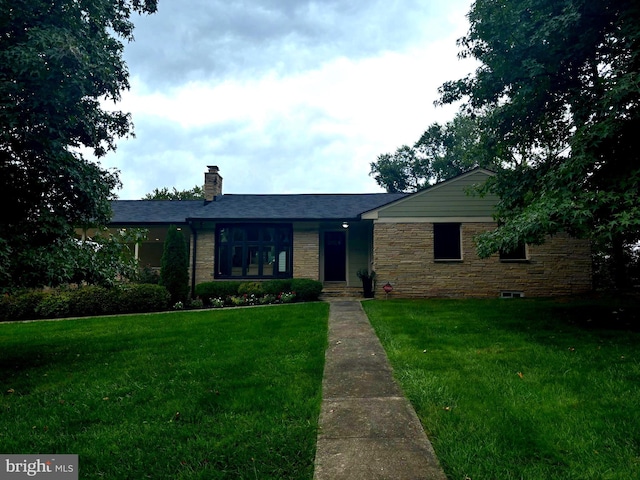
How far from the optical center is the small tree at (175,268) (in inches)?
530

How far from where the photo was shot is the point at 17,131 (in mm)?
4652

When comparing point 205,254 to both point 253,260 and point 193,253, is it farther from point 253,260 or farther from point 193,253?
point 253,260

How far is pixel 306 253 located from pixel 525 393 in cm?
1219

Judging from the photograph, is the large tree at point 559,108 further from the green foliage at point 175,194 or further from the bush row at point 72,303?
the green foliage at point 175,194

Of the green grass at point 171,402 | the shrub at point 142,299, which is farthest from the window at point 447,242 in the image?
the shrub at point 142,299

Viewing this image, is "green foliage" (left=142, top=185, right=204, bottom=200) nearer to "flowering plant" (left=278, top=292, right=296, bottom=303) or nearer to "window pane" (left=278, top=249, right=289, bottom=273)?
"window pane" (left=278, top=249, right=289, bottom=273)

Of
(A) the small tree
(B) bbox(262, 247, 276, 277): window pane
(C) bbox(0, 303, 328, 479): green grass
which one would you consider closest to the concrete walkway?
(C) bbox(0, 303, 328, 479): green grass

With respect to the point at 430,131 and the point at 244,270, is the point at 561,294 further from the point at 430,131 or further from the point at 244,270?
the point at 430,131

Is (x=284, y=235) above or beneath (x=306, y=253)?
above

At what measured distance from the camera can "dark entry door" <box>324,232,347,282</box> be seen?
1683cm

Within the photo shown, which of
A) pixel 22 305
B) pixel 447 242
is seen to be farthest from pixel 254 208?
pixel 22 305

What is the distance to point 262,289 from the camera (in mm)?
13875

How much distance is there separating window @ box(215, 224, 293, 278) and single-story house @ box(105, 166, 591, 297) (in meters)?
0.04

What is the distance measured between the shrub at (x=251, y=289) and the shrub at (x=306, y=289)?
1.21 metres
